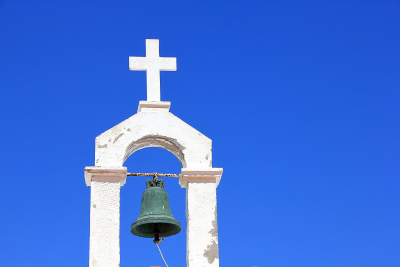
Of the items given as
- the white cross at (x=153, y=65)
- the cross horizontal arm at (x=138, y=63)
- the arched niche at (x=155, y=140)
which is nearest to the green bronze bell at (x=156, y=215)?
the arched niche at (x=155, y=140)

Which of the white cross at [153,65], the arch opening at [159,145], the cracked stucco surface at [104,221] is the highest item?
the white cross at [153,65]

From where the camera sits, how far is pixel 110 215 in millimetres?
6863

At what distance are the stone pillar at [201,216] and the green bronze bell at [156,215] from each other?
269mm

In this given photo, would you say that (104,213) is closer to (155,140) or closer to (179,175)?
(179,175)

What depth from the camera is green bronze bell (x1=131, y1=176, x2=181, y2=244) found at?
7.26 meters

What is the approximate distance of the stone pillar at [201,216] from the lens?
689 cm

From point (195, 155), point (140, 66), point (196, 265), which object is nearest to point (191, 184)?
point (195, 155)

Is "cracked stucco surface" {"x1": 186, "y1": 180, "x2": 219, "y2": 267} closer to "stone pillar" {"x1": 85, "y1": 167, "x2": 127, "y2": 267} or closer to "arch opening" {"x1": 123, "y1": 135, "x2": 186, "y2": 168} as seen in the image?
"arch opening" {"x1": 123, "y1": 135, "x2": 186, "y2": 168}

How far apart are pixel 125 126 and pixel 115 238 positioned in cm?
127

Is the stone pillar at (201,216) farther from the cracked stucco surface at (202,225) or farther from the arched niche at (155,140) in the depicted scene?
the arched niche at (155,140)

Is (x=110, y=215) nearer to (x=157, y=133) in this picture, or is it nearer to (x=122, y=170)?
(x=122, y=170)

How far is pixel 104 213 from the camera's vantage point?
6.86 metres

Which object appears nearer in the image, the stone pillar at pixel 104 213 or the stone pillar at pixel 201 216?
the stone pillar at pixel 104 213

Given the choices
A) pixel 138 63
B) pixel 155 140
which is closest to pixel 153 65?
pixel 138 63
